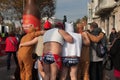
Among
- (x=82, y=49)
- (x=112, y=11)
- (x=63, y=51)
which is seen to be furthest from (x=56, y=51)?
(x=112, y=11)

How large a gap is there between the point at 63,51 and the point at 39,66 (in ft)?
5.25

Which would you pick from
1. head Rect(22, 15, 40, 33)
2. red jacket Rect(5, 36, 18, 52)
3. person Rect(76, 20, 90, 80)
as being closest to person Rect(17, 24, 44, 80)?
person Rect(76, 20, 90, 80)

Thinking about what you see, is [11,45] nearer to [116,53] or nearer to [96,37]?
[96,37]

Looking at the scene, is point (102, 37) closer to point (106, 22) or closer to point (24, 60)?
point (24, 60)

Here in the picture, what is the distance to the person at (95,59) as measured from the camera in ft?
35.3

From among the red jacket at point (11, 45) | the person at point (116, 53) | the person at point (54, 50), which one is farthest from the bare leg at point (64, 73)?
the red jacket at point (11, 45)

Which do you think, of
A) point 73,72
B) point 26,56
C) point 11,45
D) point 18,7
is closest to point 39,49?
point 26,56

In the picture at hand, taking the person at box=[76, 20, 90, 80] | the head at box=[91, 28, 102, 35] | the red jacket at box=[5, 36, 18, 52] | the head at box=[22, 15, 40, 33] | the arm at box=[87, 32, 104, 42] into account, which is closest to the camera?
the person at box=[76, 20, 90, 80]

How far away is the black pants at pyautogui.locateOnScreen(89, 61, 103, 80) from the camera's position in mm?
11054

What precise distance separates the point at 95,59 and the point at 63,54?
1.89 metres

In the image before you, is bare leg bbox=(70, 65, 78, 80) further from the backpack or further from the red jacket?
the red jacket

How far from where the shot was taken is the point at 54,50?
9.00 m

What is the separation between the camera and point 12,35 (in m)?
18.3

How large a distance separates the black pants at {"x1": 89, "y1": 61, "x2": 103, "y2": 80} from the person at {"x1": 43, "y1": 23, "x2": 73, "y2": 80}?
2093 mm
